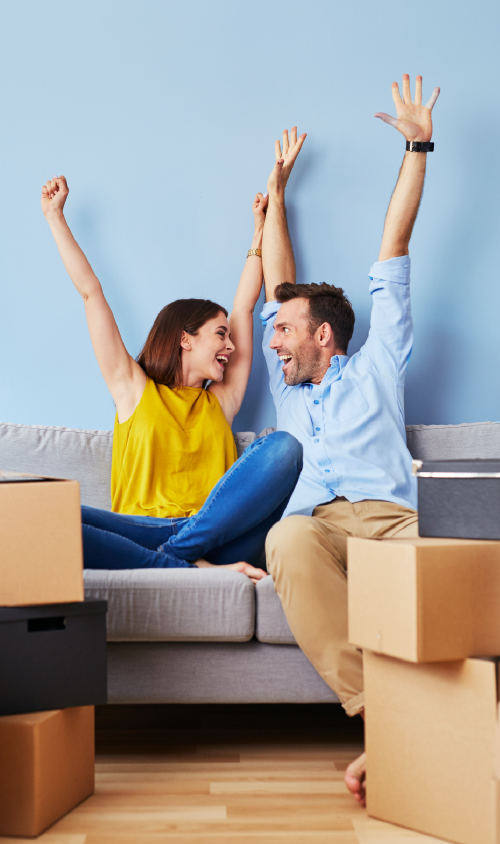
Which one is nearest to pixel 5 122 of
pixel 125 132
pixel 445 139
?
pixel 125 132

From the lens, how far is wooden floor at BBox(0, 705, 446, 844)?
1078 millimetres

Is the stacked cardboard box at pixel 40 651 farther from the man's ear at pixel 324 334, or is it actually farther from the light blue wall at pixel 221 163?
the light blue wall at pixel 221 163

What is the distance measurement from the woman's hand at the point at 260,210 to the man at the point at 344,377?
0.04 metres

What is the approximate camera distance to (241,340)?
223 centimetres

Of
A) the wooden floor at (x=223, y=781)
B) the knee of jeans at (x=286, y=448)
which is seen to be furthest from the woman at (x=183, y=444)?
the wooden floor at (x=223, y=781)

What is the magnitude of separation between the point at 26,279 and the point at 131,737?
153cm

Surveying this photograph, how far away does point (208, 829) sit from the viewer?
3.57 feet

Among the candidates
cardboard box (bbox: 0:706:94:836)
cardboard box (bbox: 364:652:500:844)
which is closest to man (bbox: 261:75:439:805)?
cardboard box (bbox: 364:652:500:844)

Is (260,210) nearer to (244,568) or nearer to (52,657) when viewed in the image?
(244,568)

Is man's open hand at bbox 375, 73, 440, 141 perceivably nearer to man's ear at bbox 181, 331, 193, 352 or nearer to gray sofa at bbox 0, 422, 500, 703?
man's ear at bbox 181, 331, 193, 352

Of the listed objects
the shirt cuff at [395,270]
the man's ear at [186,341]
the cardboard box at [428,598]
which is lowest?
the cardboard box at [428,598]

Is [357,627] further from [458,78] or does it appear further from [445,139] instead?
[458,78]

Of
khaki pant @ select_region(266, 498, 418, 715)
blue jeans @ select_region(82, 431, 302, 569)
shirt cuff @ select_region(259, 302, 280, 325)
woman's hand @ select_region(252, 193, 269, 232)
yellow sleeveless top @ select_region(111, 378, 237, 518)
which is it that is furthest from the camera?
woman's hand @ select_region(252, 193, 269, 232)

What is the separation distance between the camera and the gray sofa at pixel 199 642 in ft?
4.73
